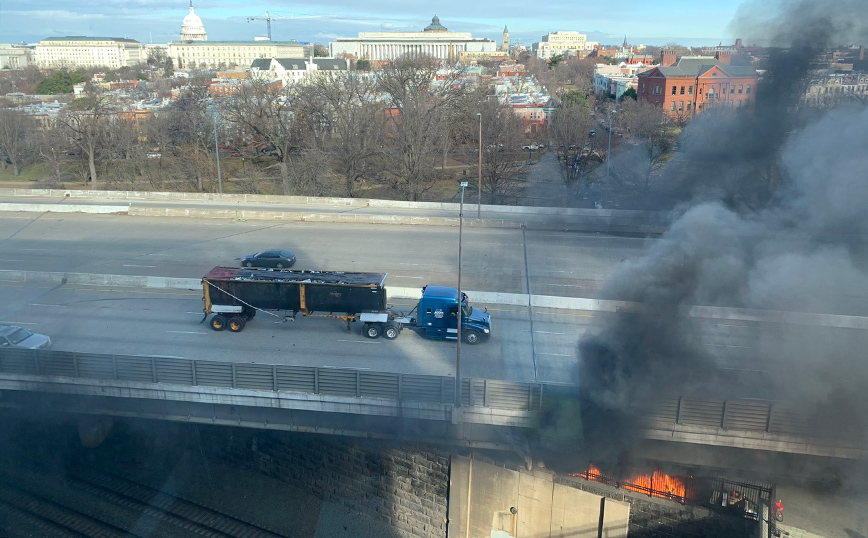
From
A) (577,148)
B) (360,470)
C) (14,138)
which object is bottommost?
(360,470)

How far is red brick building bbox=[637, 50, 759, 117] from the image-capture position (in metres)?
18.7

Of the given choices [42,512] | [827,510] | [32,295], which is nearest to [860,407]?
[827,510]

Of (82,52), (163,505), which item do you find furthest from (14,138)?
(82,52)

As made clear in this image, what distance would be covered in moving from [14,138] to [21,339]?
3988 cm

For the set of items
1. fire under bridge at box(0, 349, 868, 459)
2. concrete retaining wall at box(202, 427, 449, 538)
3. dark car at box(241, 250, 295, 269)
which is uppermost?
dark car at box(241, 250, 295, 269)

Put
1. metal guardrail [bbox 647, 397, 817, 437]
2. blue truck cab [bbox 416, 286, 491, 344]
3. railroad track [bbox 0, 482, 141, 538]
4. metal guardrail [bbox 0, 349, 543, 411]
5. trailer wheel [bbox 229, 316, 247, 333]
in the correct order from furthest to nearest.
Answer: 1. trailer wheel [bbox 229, 316, 247, 333]
2. blue truck cab [bbox 416, 286, 491, 344]
3. railroad track [bbox 0, 482, 141, 538]
4. metal guardrail [bbox 0, 349, 543, 411]
5. metal guardrail [bbox 647, 397, 817, 437]

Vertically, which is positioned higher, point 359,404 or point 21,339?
point 21,339

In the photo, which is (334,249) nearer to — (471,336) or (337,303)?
(337,303)

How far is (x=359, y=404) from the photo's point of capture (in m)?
11.7

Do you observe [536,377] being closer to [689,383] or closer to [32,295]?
[689,383]

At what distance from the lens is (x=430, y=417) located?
1159 centimetres

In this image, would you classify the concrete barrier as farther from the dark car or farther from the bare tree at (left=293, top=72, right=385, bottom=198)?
the bare tree at (left=293, top=72, right=385, bottom=198)

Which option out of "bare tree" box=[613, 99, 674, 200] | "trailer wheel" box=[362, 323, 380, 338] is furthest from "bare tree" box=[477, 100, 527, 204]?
"trailer wheel" box=[362, 323, 380, 338]

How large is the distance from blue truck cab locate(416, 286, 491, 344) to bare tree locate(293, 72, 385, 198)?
881 inches
